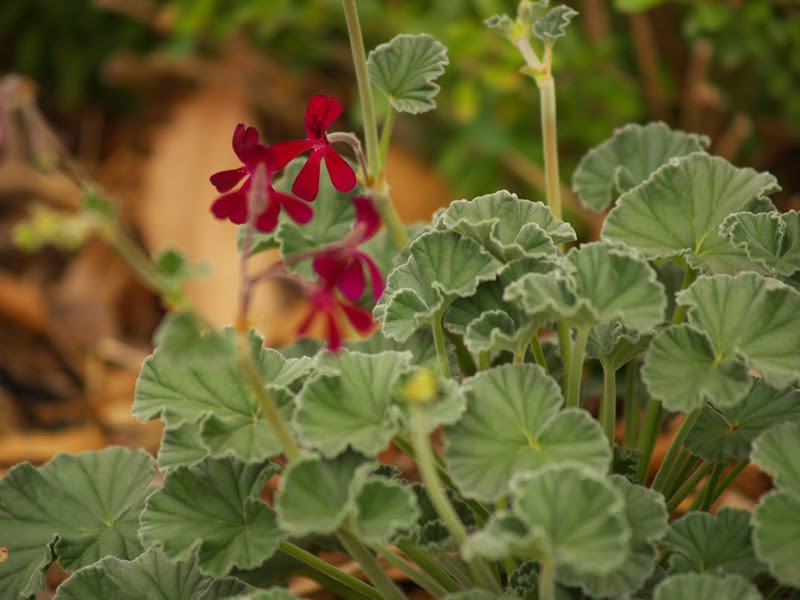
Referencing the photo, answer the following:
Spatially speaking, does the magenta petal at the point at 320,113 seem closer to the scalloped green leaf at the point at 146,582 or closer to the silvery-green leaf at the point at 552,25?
the silvery-green leaf at the point at 552,25

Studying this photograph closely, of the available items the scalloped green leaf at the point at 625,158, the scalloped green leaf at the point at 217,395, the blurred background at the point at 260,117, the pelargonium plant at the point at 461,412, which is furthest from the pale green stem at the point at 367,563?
the blurred background at the point at 260,117

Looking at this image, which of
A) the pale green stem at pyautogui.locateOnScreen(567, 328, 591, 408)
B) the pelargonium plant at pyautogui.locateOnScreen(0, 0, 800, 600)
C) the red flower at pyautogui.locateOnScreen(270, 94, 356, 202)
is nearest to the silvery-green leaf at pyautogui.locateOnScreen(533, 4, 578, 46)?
the pelargonium plant at pyautogui.locateOnScreen(0, 0, 800, 600)

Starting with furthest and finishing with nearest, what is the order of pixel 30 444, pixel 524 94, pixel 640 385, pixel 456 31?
pixel 524 94
pixel 456 31
pixel 30 444
pixel 640 385

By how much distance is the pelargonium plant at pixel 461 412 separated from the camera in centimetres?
72

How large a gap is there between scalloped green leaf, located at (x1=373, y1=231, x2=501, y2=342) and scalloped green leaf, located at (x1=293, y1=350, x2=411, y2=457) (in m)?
0.07

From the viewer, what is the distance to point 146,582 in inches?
35.8

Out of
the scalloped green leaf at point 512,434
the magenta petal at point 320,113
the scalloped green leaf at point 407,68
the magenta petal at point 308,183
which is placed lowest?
the scalloped green leaf at point 512,434

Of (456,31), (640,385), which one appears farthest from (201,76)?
(640,385)

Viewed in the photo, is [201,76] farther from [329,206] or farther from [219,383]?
[219,383]

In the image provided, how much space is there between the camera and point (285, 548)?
2.93ft

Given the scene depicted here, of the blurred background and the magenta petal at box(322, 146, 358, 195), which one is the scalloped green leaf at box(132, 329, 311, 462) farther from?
the blurred background

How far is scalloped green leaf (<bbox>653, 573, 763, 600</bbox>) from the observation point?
2.32 feet

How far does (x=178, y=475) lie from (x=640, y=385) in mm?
593

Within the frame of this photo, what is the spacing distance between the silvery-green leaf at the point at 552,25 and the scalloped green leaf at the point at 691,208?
0.62ft
